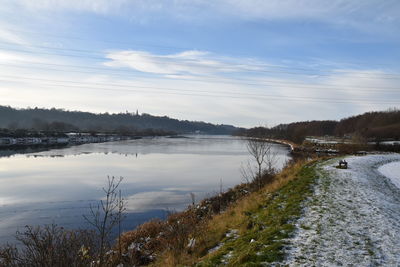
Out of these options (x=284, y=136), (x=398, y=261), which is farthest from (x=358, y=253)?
(x=284, y=136)

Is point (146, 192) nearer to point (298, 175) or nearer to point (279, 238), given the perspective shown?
point (298, 175)

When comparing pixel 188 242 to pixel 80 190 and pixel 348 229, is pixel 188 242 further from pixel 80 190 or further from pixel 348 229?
pixel 80 190

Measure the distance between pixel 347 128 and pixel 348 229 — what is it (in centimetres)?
11637

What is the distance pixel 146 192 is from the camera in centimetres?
1784

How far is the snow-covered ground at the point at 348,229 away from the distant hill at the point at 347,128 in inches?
2274

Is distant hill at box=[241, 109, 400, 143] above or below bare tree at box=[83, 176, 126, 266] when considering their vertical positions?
above

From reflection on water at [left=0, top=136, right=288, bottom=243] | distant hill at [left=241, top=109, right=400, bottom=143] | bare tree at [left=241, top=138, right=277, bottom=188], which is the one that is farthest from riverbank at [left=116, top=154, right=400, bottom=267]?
distant hill at [left=241, top=109, right=400, bottom=143]

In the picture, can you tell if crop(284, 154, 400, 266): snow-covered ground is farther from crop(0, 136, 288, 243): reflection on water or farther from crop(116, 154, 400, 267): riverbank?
crop(0, 136, 288, 243): reflection on water

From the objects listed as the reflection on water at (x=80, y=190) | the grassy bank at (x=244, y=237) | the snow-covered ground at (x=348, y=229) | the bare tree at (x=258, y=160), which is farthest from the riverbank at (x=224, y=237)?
the bare tree at (x=258, y=160)

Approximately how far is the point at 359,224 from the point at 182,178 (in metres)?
15.8

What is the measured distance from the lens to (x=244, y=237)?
7.96 m

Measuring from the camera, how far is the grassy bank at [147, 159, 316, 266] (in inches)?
255

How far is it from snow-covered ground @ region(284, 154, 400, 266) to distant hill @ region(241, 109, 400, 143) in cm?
5776

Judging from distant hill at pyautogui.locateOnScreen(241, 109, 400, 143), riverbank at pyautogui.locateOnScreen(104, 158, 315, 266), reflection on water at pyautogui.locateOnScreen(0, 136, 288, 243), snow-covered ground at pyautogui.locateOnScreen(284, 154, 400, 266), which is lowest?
reflection on water at pyautogui.locateOnScreen(0, 136, 288, 243)
